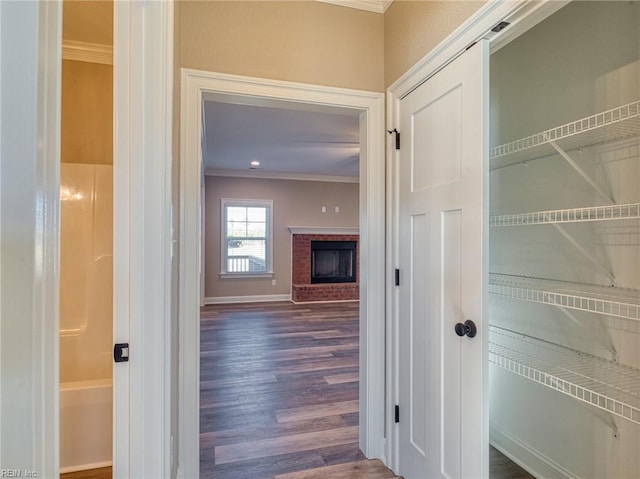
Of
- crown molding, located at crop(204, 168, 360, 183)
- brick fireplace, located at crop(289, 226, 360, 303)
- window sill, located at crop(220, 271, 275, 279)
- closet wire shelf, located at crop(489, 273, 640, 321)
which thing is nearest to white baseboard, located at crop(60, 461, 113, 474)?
closet wire shelf, located at crop(489, 273, 640, 321)

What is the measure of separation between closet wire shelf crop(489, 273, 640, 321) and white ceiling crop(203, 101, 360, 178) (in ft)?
4.51

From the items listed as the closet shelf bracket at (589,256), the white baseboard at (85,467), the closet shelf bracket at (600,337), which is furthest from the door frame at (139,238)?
the closet shelf bracket at (589,256)

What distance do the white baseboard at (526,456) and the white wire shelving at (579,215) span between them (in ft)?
4.30

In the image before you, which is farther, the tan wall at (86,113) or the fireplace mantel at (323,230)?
the fireplace mantel at (323,230)

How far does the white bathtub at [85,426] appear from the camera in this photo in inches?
80.0

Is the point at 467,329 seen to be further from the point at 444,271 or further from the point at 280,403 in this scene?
the point at 280,403

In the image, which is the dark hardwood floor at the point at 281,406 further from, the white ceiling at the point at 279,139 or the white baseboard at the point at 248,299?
the white ceiling at the point at 279,139

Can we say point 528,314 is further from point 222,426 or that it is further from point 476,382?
point 222,426

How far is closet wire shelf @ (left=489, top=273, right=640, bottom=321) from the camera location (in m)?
1.29

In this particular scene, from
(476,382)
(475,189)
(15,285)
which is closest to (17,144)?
(15,285)

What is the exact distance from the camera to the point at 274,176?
726 cm

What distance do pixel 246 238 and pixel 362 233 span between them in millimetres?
5419

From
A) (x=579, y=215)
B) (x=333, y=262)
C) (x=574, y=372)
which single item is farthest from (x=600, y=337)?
(x=333, y=262)

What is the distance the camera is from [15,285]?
297mm
